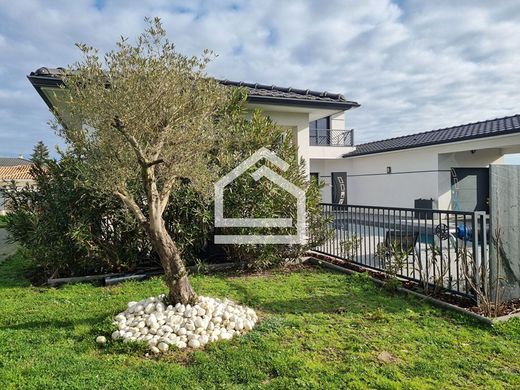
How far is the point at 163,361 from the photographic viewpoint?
11.8ft

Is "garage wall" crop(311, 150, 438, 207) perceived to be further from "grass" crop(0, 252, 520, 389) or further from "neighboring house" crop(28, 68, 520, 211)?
"grass" crop(0, 252, 520, 389)

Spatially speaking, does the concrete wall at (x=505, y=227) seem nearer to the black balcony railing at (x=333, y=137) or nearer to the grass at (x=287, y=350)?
the grass at (x=287, y=350)

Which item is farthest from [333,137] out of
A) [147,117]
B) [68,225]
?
[147,117]

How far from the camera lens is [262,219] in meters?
7.46

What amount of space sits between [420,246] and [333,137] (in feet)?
58.0

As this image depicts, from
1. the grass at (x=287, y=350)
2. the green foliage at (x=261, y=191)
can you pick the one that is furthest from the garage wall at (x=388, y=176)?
the grass at (x=287, y=350)

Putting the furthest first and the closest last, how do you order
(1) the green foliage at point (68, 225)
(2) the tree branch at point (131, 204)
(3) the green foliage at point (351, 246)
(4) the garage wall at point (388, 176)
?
(4) the garage wall at point (388, 176)
(3) the green foliage at point (351, 246)
(1) the green foliage at point (68, 225)
(2) the tree branch at point (131, 204)

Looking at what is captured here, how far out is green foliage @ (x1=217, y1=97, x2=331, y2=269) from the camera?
738cm

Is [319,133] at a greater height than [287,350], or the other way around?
[319,133]

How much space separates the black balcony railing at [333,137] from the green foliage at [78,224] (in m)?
16.9

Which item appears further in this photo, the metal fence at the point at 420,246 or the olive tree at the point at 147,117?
the metal fence at the point at 420,246

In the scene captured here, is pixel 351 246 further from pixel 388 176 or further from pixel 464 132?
pixel 388 176

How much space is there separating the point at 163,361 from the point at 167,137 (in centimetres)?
268

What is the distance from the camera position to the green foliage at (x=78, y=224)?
22.6ft
